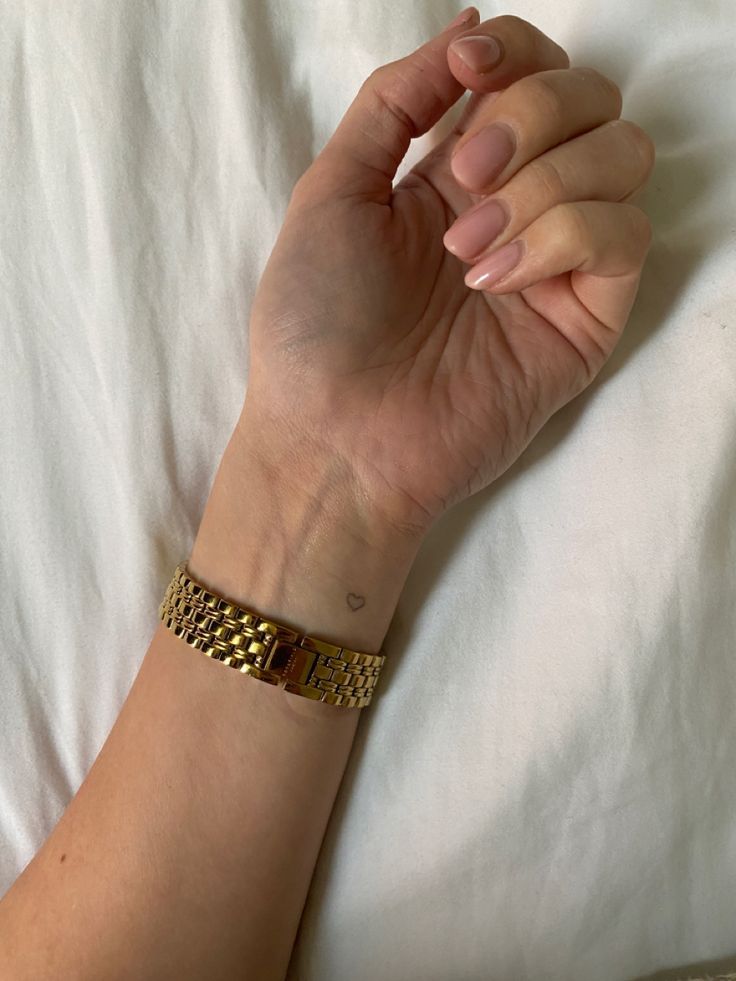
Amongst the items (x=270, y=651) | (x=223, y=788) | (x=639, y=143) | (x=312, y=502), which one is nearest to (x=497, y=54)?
(x=639, y=143)

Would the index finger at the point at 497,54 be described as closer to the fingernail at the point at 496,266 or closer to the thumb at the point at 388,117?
the thumb at the point at 388,117

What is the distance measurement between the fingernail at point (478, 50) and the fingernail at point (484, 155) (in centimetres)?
6

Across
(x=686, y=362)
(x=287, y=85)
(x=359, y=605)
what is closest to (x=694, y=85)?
(x=686, y=362)

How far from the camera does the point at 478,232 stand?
58 cm

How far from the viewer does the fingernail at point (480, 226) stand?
58 centimetres

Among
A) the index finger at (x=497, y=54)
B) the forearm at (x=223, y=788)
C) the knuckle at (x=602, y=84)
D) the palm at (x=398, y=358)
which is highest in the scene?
the index finger at (x=497, y=54)

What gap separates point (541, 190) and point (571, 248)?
0.14 feet

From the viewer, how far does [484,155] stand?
0.58 metres

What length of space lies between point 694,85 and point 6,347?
23.7 inches

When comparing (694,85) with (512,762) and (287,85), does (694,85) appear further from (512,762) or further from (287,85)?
(512,762)

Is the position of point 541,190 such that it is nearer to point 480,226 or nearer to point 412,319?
point 480,226

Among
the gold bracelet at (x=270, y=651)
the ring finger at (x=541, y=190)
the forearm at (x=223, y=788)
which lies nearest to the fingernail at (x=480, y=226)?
the ring finger at (x=541, y=190)

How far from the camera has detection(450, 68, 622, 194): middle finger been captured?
1.90ft

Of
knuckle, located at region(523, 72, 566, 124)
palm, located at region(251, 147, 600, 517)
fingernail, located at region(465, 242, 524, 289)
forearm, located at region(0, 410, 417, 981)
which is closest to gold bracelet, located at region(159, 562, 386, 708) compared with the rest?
forearm, located at region(0, 410, 417, 981)
